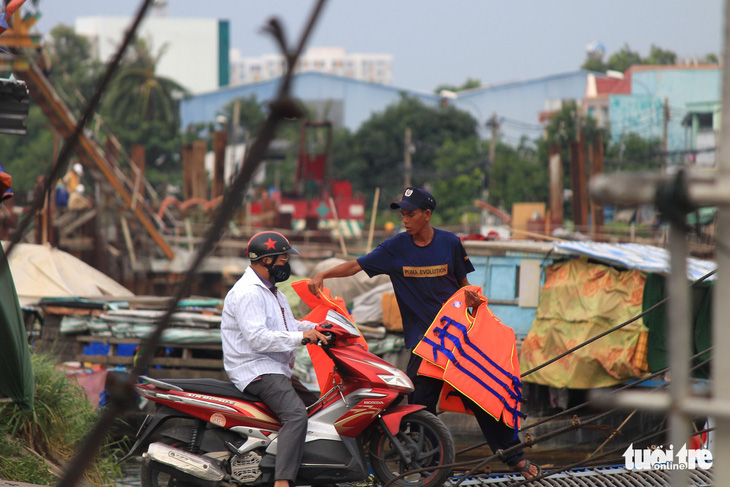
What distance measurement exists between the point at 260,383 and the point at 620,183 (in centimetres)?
369

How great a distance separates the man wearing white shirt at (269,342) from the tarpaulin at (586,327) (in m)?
5.48

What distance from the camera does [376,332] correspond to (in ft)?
35.2

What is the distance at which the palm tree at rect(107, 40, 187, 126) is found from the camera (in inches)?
2190

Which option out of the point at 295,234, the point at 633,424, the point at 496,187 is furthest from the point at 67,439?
the point at 496,187

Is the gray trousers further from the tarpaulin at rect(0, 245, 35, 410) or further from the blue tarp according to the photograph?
the blue tarp

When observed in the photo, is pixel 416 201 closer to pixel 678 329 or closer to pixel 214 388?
pixel 214 388

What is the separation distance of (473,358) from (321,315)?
1067mm

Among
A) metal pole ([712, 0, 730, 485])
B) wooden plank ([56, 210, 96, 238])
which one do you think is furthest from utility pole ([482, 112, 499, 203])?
metal pole ([712, 0, 730, 485])

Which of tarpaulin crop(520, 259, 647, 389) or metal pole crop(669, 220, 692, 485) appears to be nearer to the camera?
metal pole crop(669, 220, 692, 485)

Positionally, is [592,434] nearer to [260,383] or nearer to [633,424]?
[633,424]

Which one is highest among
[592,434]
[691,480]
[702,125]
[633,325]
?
[702,125]

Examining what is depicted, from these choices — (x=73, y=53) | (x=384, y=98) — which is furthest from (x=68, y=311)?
(x=384, y=98)

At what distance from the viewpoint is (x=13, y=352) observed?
5488mm

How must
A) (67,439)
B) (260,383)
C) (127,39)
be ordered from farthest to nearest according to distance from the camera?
(67,439)
(260,383)
(127,39)
